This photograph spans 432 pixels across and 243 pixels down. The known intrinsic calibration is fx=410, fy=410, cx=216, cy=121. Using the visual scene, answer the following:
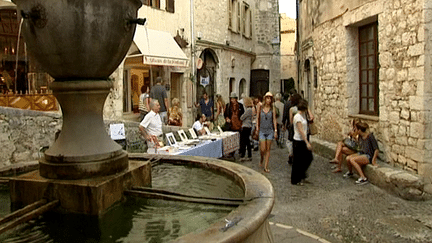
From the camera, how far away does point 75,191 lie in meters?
2.51

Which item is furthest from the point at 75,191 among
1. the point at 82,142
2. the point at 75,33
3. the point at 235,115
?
the point at 235,115

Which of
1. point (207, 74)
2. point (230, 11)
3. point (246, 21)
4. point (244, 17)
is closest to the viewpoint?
point (207, 74)

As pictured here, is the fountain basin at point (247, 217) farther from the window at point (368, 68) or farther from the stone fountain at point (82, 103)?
the window at point (368, 68)

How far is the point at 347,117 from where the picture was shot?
888 centimetres

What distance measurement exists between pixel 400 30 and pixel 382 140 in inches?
77.4

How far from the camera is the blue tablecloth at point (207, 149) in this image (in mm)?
7113

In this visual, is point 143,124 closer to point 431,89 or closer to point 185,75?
point 431,89

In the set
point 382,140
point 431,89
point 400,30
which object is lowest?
point 382,140

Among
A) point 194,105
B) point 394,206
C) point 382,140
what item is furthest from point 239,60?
point 394,206

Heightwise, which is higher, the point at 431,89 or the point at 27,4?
the point at 27,4

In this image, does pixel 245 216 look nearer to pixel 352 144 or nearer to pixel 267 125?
pixel 267 125

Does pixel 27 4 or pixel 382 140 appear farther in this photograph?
pixel 382 140

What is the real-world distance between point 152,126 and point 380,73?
4.16m

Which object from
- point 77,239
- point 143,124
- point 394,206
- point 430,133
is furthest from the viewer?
point 143,124
